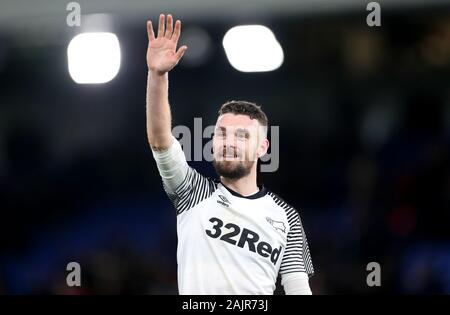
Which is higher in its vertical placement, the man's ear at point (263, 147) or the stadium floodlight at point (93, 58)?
the stadium floodlight at point (93, 58)

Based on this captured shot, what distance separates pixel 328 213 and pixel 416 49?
101 centimetres

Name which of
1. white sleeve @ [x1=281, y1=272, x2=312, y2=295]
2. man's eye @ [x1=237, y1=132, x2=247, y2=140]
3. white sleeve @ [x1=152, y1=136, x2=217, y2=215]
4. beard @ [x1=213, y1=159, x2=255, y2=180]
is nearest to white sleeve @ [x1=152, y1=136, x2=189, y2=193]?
white sleeve @ [x1=152, y1=136, x2=217, y2=215]

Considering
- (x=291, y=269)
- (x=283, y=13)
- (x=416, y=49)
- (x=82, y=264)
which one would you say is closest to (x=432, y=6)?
(x=416, y=49)

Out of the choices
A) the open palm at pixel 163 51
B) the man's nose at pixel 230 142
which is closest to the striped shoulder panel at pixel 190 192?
the man's nose at pixel 230 142

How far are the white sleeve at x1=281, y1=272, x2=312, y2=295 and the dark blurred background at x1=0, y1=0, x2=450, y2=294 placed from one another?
0.33 m

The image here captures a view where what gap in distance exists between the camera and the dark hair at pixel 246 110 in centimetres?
291

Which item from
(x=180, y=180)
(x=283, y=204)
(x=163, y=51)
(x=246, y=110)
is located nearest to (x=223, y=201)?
(x=180, y=180)

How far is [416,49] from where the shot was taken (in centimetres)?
337

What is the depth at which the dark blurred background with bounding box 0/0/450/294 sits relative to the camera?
3.26 metres

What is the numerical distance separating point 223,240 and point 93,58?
48.1 inches

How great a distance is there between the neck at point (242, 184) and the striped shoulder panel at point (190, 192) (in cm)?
8

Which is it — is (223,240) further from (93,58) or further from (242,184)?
(93,58)

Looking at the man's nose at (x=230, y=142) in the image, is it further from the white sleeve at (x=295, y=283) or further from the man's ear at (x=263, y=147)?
the white sleeve at (x=295, y=283)

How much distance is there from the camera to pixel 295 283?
288 centimetres
